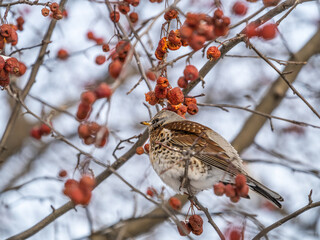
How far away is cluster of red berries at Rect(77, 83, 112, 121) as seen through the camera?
1.81 meters

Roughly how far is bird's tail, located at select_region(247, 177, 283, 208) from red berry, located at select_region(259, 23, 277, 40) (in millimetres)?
1003

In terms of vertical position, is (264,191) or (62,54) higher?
(62,54)

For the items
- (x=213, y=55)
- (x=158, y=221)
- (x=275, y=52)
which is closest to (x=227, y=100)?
(x=275, y=52)

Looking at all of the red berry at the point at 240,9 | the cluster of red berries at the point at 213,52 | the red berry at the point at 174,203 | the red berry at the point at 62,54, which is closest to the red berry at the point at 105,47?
the cluster of red berries at the point at 213,52

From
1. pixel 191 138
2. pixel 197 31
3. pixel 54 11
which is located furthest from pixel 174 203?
pixel 54 11

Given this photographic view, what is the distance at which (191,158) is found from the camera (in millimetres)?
3387

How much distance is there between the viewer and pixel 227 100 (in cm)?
723

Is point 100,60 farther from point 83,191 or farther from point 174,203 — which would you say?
point 83,191

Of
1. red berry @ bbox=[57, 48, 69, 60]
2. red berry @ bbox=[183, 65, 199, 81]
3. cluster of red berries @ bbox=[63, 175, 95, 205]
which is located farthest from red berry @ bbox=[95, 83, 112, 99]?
red berry @ bbox=[57, 48, 69, 60]

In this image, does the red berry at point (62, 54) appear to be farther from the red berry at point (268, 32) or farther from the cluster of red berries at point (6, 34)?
the red berry at point (268, 32)

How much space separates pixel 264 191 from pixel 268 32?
117cm

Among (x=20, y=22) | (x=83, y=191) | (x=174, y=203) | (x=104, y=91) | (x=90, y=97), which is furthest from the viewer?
(x=20, y=22)

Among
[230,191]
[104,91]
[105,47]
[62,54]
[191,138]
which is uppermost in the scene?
[62,54]

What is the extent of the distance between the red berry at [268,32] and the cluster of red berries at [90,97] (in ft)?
3.71
